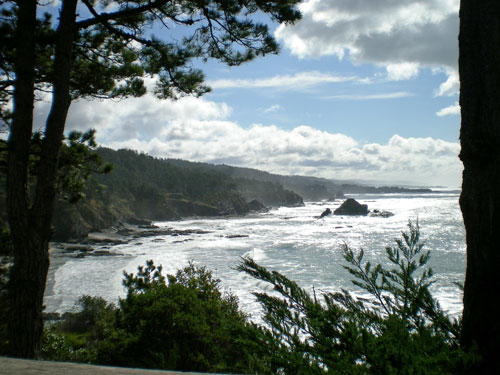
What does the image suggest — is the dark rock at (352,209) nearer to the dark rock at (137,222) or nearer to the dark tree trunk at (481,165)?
the dark rock at (137,222)

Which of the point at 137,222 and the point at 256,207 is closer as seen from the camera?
the point at 137,222

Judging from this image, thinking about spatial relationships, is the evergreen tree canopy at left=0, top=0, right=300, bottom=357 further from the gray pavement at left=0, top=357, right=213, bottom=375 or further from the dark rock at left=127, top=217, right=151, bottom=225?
the dark rock at left=127, top=217, right=151, bottom=225

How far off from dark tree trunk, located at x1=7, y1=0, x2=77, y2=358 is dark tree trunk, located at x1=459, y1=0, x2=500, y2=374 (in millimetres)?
4701

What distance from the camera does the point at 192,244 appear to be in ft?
123

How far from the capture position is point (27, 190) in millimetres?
4965

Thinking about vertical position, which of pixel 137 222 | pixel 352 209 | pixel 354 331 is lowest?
pixel 137 222

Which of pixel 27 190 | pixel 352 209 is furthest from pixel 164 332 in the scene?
pixel 352 209

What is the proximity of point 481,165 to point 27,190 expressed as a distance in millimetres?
5066

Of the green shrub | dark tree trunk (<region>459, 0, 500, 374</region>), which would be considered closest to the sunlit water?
the green shrub

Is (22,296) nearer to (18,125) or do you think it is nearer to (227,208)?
(18,125)

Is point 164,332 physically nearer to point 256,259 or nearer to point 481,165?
point 481,165

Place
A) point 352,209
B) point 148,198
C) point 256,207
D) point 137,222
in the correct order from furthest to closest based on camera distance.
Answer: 1. point 256,207
2. point 148,198
3. point 352,209
4. point 137,222

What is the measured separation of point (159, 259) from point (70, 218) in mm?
19714

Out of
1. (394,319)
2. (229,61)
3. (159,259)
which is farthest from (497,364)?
(159,259)
